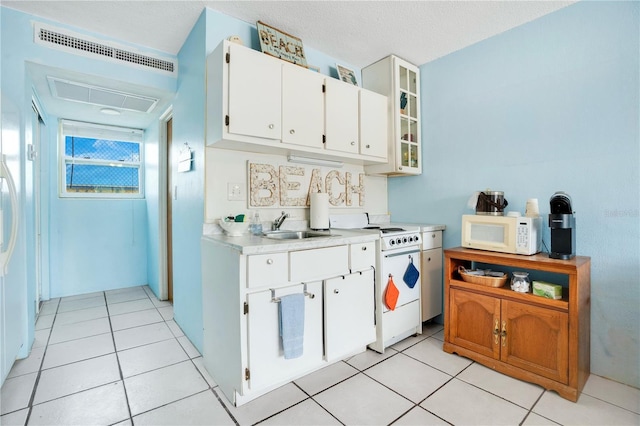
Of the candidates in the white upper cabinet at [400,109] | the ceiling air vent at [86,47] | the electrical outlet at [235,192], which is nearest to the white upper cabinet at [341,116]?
the white upper cabinet at [400,109]

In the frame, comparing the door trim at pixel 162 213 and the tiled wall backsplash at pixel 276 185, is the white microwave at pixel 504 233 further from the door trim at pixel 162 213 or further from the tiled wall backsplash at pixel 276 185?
the door trim at pixel 162 213

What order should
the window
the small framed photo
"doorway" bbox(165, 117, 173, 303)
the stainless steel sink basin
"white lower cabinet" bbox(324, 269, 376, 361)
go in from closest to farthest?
"white lower cabinet" bbox(324, 269, 376, 361) → the stainless steel sink basin → the small framed photo → "doorway" bbox(165, 117, 173, 303) → the window

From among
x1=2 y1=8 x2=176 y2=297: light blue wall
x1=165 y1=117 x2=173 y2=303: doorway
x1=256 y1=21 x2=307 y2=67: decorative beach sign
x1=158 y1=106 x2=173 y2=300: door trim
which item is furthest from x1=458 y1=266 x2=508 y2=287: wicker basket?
x1=2 y1=8 x2=176 y2=297: light blue wall

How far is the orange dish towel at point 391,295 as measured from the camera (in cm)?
229

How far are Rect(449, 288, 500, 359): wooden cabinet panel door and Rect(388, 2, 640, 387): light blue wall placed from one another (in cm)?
64

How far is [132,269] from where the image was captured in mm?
4176

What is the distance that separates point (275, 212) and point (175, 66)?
5.31ft

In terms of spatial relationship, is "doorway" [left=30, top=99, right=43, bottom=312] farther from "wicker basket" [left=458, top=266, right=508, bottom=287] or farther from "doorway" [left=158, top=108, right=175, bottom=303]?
"wicker basket" [left=458, top=266, right=508, bottom=287]

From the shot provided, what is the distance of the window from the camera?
12.5ft

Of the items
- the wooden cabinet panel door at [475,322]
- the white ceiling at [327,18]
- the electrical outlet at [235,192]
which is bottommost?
the wooden cabinet panel door at [475,322]

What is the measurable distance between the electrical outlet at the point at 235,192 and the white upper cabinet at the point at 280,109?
11.0 inches

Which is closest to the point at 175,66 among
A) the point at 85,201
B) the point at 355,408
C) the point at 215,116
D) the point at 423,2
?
the point at 215,116

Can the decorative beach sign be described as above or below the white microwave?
above

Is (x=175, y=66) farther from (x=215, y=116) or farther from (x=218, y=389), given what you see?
(x=218, y=389)
